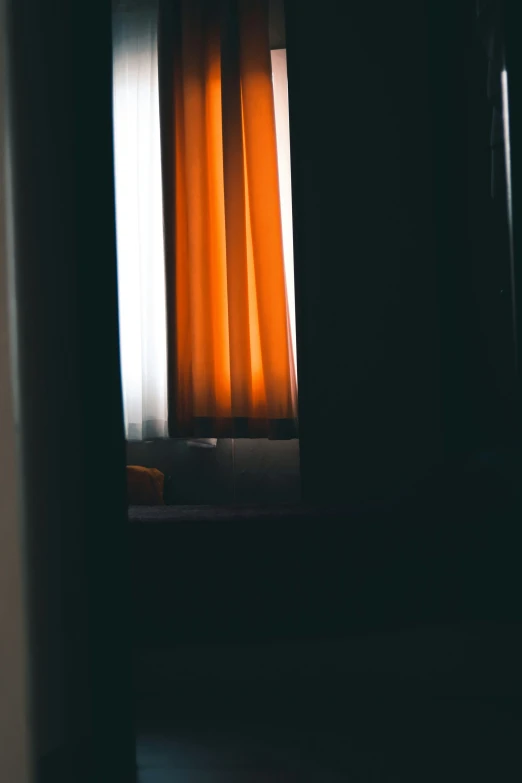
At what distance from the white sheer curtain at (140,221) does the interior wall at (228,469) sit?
3.9 inches

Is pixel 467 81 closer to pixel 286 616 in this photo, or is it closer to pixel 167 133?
pixel 167 133

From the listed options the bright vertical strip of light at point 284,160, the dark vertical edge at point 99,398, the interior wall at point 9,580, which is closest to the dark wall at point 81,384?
the dark vertical edge at point 99,398

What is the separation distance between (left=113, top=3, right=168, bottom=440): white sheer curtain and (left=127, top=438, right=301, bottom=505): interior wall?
0.10 metres

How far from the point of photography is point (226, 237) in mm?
2670

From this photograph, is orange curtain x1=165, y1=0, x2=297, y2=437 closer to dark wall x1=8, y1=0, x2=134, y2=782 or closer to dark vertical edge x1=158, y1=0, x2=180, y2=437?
dark vertical edge x1=158, y1=0, x2=180, y2=437

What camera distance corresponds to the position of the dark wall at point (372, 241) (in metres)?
2.59

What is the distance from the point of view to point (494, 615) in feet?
5.92

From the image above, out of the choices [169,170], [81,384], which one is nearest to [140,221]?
[169,170]

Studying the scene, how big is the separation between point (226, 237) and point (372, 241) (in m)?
0.54

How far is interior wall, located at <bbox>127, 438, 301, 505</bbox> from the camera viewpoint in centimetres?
272

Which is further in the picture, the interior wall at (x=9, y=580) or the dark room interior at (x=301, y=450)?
the dark room interior at (x=301, y=450)

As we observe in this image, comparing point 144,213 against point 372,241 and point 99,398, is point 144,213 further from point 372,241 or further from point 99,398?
point 99,398

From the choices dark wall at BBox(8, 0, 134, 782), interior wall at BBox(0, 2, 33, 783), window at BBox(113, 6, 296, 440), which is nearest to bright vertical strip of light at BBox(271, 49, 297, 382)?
window at BBox(113, 6, 296, 440)

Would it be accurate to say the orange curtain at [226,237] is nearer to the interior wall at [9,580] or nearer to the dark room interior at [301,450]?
the dark room interior at [301,450]
